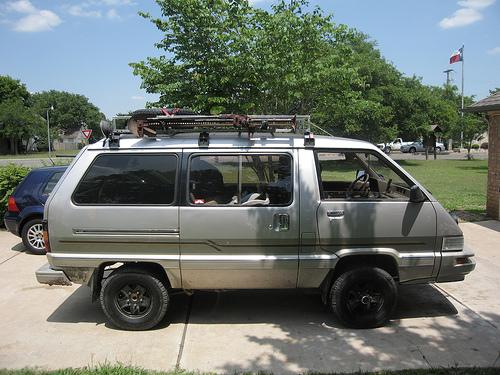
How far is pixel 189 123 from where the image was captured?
16.9ft

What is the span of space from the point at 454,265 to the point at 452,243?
226 millimetres

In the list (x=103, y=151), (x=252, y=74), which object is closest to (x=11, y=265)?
(x=103, y=151)

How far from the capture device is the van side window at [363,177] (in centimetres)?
502

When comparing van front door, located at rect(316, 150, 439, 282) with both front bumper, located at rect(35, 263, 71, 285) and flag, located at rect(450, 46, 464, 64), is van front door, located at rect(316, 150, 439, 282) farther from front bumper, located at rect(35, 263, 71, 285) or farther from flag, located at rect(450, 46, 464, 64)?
flag, located at rect(450, 46, 464, 64)

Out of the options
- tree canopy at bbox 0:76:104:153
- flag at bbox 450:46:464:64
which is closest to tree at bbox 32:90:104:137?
tree canopy at bbox 0:76:104:153

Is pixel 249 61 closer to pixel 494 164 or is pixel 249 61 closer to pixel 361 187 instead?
pixel 494 164

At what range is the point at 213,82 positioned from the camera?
50.1 ft

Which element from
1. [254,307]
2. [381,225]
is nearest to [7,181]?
[254,307]

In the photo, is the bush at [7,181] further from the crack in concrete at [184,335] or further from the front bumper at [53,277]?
the crack in concrete at [184,335]

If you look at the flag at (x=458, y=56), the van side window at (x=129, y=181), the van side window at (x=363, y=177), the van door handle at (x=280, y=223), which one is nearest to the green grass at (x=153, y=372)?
the van door handle at (x=280, y=223)

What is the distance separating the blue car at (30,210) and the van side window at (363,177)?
17.5ft

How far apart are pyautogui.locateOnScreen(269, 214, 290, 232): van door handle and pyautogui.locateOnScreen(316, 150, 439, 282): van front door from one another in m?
0.32

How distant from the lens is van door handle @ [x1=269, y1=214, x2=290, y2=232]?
15.5 ft

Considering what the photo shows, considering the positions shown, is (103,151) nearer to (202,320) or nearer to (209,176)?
(209,176)
